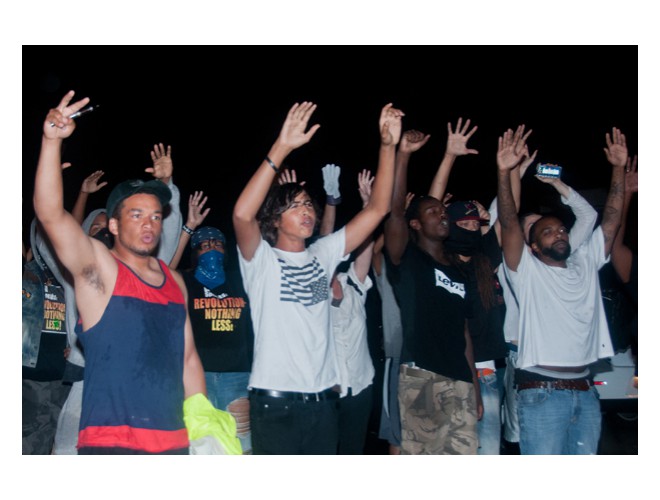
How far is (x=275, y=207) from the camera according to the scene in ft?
13.2

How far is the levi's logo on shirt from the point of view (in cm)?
449

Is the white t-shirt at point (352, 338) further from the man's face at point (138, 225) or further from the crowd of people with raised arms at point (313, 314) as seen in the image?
the man's face at point (138, 225)

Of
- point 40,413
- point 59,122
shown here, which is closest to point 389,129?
point 59,122

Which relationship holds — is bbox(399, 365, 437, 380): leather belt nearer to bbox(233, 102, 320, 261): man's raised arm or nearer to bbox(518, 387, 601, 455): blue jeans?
bbox(518, 387, 601, 455): blue jeans

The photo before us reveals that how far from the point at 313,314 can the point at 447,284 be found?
126 centimetres

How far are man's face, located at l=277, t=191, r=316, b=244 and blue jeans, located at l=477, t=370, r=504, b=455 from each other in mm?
1997

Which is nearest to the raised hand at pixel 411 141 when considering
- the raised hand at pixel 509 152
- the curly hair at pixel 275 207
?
the raised hand at pixel 509 152

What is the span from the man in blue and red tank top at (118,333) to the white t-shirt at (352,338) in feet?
5.38

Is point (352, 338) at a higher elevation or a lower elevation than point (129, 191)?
lower

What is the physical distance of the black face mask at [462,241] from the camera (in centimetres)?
517

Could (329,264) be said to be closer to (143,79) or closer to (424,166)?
(143,79)

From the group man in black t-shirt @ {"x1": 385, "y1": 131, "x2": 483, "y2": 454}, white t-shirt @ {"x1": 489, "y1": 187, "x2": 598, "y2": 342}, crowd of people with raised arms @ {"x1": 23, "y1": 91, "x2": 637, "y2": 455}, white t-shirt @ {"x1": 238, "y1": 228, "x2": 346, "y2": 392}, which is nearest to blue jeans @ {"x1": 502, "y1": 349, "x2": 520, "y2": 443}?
crowd of people with raised arms @ {"x1": 23, "y1": 91, "x2": 637, "y2": 455}

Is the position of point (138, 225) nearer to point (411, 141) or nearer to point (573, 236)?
point (411, 141)

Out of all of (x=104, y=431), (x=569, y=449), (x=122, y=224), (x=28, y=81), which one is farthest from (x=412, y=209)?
(x=28, y=81)
